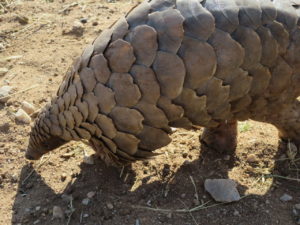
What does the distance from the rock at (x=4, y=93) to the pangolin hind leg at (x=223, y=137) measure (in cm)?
217

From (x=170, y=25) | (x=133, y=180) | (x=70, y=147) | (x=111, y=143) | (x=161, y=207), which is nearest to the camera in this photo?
(x=170, y=25)

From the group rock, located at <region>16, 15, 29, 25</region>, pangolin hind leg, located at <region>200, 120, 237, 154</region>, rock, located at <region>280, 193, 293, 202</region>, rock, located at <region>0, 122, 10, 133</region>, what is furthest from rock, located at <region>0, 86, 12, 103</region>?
rock, located at <region>280, 193, 293, 202</region>

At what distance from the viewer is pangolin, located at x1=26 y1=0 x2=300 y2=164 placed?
2887 mm

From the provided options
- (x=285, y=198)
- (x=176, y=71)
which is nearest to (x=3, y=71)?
(x=176, y=71)

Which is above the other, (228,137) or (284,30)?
(284,30)

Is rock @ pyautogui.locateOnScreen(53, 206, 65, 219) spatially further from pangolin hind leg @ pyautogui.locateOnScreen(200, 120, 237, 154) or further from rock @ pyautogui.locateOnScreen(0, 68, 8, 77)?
rock @ pyautogui.locateOnScreen(0, 68, 8, 77)

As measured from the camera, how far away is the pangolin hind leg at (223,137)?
393 centimetres

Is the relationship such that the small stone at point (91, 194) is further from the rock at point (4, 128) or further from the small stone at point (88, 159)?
the rock at point (4, 128)

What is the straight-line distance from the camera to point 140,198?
3641mm

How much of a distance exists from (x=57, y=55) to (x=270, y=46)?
3.02 m

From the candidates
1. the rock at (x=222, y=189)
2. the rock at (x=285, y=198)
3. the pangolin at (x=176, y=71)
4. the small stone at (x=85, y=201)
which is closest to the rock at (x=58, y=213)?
the small stone at (x=85, y=201)

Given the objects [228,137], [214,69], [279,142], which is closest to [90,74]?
[214,69]

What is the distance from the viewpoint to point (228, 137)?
12.9 ft

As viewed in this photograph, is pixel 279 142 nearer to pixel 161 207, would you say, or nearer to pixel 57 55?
pixel 161 207
